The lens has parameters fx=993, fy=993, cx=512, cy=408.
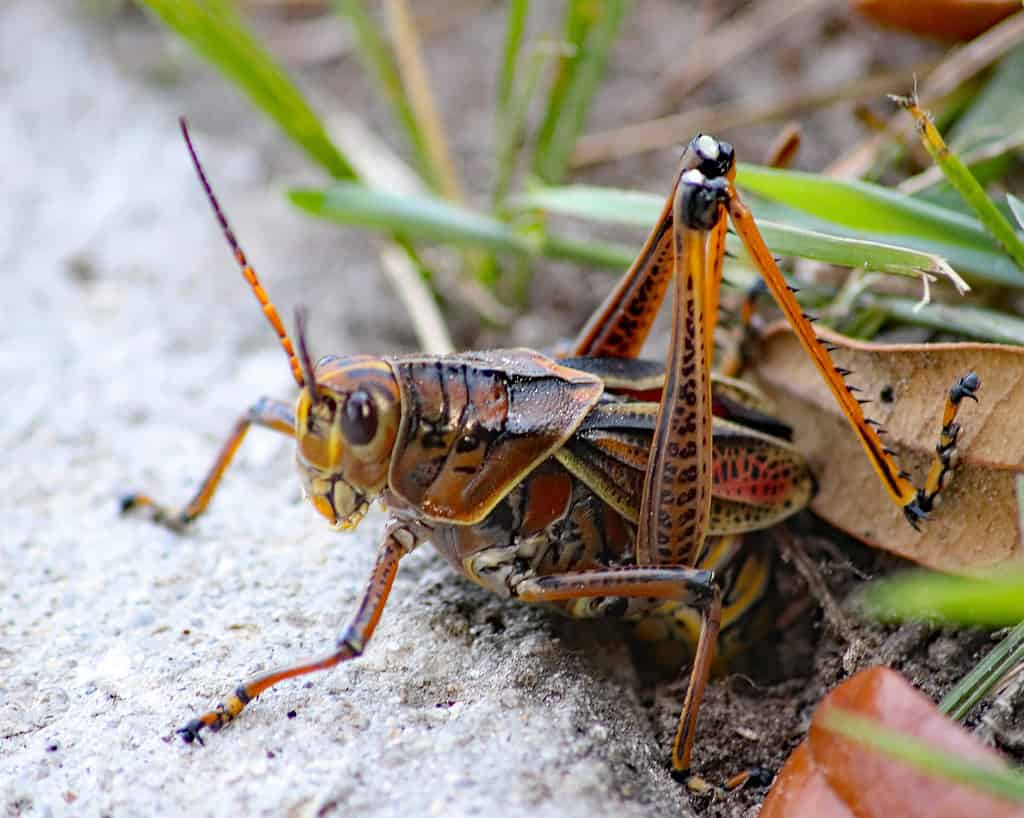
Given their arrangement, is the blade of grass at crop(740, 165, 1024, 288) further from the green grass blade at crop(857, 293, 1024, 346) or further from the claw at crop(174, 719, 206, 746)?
the claw at crop(174, 719, 206, 746)

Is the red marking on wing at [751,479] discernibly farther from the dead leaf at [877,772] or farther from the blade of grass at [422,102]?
the blade of grass at [422,102]

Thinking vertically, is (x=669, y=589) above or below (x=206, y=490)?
above

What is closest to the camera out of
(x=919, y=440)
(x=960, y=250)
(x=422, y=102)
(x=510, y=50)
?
(x=919, y=440)

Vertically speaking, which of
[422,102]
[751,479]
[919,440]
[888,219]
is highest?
[422,102]

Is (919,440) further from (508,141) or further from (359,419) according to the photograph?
(508,141)

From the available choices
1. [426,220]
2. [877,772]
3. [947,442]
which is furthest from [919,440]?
[426,220]

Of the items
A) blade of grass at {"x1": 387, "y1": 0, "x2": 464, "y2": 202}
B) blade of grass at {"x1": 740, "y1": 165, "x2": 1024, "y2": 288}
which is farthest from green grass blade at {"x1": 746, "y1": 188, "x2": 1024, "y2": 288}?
blade of grass at {"x1": 387, "y1": 0, "x2": 464, "y2": 202}

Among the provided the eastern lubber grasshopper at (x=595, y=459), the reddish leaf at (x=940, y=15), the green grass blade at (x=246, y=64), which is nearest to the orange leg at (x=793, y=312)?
the eastern lubber grasshopper at (x=595, y=459)
